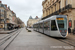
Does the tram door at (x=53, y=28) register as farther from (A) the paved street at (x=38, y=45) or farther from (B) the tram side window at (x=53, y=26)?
(A) the paved street at (x=38, y=45)

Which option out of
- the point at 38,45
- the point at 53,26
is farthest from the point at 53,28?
the point at 38,45

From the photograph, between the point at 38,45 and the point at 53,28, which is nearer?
the point at 38,45

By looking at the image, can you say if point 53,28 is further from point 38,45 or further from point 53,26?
point 38,45

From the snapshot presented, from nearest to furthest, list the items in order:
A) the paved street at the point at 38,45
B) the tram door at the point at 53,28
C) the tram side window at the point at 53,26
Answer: the paved street at the point at 38,45 → the tram door at the point at 53,28 → the tram side window at the point at 53,26

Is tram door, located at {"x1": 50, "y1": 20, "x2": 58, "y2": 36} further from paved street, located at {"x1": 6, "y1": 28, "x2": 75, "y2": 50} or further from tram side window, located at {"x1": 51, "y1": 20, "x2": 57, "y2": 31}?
paved street, located at {"x1": 6, "y1": 28, "x2": 75, "y2": 50}

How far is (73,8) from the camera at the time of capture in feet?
78.2

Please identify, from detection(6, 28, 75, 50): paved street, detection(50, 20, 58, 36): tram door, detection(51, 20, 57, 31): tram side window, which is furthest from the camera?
detection(51, 20, 57, 31): tram side window

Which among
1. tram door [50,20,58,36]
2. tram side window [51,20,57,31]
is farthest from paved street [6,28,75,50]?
tram side window [51,20,57,31]

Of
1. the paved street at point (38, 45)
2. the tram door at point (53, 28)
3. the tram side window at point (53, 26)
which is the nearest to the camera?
the paved street at point (38, 45)

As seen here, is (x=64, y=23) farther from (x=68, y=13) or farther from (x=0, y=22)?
(x=0, y=22)

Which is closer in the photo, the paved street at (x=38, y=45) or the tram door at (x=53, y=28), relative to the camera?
the paved street at (x=38, y=45)

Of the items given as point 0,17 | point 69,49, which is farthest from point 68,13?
point 0,17

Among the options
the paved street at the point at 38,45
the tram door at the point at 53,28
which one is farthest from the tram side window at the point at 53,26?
the paved street at the point at 38,45

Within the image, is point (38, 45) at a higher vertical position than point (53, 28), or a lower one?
lower
